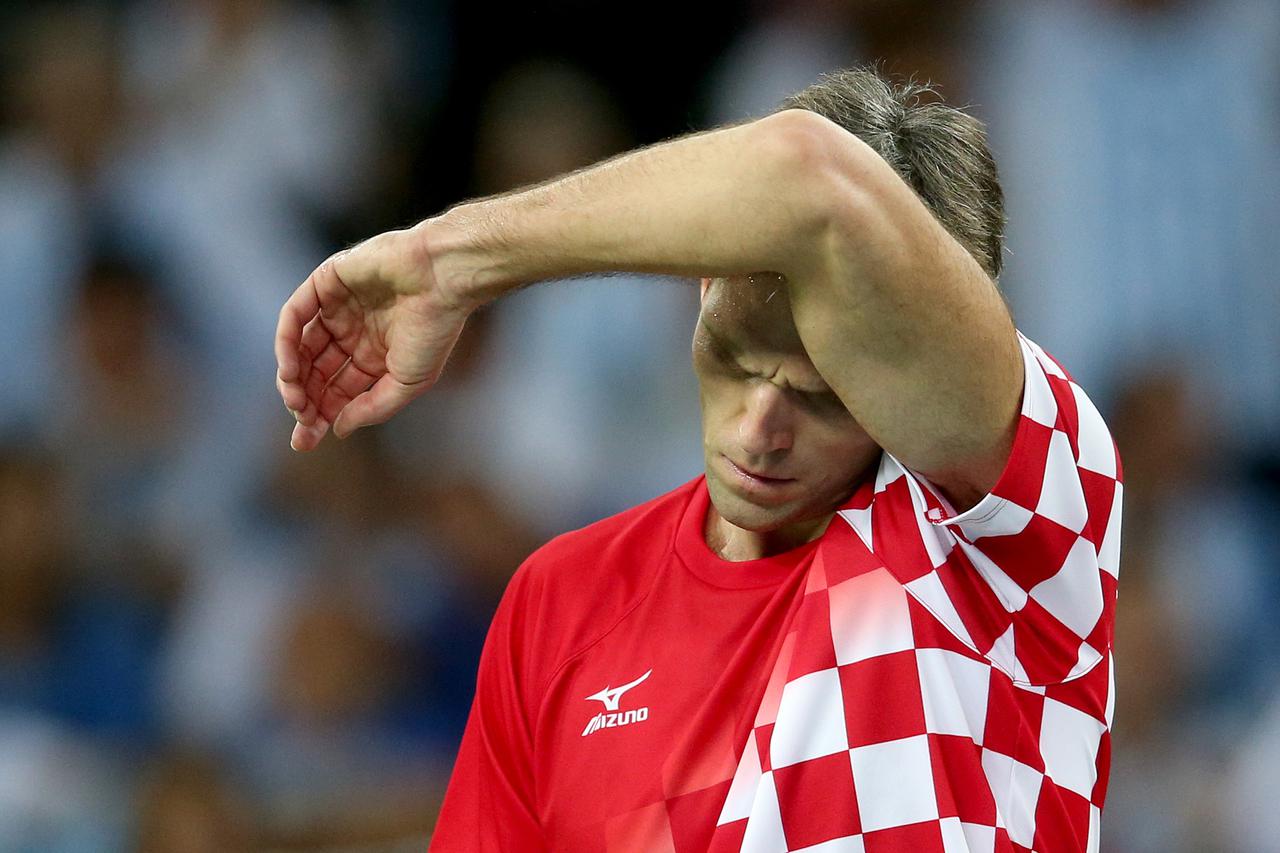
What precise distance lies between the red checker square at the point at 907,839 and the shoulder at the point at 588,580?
48 centimetres

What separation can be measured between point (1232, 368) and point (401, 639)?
88.0 inches

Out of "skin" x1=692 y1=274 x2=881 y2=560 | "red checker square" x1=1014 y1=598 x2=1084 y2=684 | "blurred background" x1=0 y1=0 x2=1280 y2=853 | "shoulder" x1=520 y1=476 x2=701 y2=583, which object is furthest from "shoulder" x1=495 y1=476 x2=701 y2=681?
"blurred background" x1=0 y1=0 x2=1280 y2=853

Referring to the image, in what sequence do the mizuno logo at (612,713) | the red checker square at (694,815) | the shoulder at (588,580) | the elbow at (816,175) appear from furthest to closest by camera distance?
the shoulder at (588,580) < the mizuno logo at (612,713) < the red checker square at (694,815) < the elbow at (816,175)

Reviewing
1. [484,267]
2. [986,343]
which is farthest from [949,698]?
[484,267]

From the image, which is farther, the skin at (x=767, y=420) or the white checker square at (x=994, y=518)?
the skin at (x=767, y=420)

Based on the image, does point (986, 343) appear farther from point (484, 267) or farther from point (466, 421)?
point (466, 421)

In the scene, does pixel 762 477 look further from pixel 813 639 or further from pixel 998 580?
pixel 998 580

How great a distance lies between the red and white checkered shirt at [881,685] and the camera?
1616mm

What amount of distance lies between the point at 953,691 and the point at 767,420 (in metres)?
0.36

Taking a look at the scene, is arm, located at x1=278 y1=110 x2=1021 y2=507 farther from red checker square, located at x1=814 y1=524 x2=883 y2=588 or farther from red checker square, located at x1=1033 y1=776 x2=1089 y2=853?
red checker square, located at x1=1033 y1=776 x2=1089 y2=853

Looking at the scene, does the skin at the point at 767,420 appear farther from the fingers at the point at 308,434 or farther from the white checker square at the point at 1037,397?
the fingers at the point at 308,434

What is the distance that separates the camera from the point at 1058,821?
5.59ft

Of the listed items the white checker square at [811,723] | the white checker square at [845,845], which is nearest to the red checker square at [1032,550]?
the white checker square at [811,723]

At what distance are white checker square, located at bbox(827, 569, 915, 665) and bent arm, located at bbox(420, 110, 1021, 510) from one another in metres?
0.14
